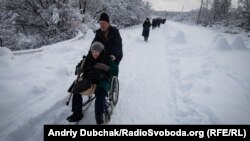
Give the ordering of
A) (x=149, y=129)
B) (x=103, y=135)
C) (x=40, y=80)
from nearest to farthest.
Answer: (x=103, y=135), (x=149, y=129), (x=40, y=80)

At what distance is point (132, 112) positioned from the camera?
16.7 ft

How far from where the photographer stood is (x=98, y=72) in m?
4.28

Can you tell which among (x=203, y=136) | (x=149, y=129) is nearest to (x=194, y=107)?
(x=203, y=136)

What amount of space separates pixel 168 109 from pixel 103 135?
1945 mm

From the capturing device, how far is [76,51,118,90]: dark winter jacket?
4.25m

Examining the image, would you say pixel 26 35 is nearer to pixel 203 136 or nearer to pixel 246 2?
pixel 203 136

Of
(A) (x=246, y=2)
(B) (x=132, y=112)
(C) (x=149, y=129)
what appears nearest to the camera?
(C) (x=149, y=129)

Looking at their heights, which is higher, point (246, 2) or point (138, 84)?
point (246, 2)

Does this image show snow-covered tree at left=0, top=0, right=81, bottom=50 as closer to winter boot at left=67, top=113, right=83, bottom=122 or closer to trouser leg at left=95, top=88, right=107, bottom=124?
winter boot at left=67, top=113, right=83, bottom=122

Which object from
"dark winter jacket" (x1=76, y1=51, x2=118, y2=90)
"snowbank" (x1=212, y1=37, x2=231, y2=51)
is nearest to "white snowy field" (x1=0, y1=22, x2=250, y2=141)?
"dark winter jacket" (x1=76, y1=51, x2=118, y2=90)

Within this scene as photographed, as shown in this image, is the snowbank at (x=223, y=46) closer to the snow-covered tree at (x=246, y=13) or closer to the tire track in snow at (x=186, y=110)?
the tire track in snow at (x=186, y=110)

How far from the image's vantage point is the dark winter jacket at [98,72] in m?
4.25

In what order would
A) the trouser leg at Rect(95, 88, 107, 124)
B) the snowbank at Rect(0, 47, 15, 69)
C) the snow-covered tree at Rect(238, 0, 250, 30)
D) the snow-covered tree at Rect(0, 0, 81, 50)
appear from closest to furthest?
the trouser leg at Rect(95, 88, 107, 124) < the snowbank at Rect(0, 47, 15, 69) < the snow-covered tree at Rect(0, 0, 81, 50) < the snow-covered tree at Rect(238, 0, 250, 30)

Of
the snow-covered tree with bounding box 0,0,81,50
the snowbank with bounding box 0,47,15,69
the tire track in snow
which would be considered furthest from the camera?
the snow-covered tree with bounding box 0,0,81,50
